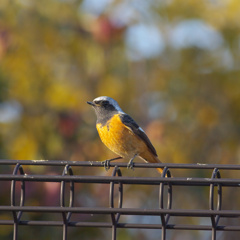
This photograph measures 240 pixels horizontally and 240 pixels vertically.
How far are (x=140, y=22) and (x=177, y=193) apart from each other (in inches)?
89.0

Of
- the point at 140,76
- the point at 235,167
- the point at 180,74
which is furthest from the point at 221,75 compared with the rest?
the point at 235,167

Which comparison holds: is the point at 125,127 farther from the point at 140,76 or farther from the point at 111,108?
the point at 140,76

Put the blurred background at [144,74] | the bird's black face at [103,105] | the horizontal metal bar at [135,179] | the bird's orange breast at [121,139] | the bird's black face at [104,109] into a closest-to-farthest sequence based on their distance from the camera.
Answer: the horizontal metal bar at [135,179] → the bird's orange breast at [121,139] → the bird's black face at [104,109] → the bird's black face at [103,105] → the blurred background at [144,74]

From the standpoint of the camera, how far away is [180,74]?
25.9ft

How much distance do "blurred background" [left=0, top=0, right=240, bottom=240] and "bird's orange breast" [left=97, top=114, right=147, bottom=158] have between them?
80.1 inches

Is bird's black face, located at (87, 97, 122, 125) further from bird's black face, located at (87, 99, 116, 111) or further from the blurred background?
the blurred background

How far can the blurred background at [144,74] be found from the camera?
7.27 m

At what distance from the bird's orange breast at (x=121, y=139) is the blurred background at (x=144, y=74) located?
203 centimetres

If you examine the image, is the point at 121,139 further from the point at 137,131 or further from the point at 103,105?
the point at 103,105

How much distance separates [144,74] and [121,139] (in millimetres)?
3741

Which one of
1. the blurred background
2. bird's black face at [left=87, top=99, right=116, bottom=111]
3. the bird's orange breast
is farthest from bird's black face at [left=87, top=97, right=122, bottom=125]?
the blurred background

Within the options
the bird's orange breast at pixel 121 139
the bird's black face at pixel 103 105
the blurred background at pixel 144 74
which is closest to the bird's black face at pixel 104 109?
the bird's black face at pixel 103 105

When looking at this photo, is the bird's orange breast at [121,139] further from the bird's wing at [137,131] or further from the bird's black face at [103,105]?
the bird's black face at [103,105]

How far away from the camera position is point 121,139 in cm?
453
